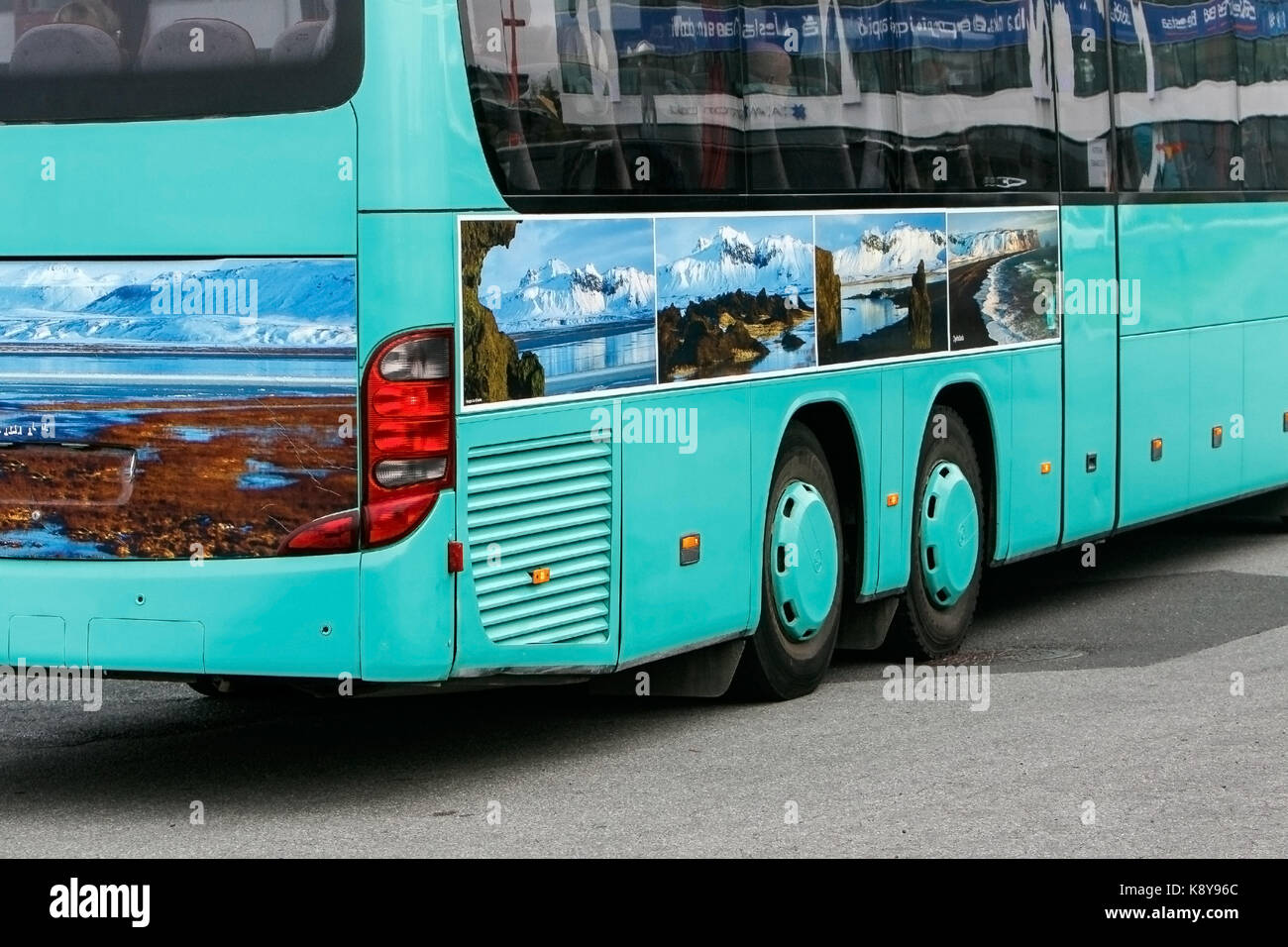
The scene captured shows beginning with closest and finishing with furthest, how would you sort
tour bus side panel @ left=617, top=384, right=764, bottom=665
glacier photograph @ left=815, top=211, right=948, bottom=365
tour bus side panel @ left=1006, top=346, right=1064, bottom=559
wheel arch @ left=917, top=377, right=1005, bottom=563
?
tour bus side panel @ left=617, top=384, right=764, bottom=665 < glacier photograph @ left=815, top=211, right=948, bottom=365 < wheel arch @ left=917, top=377, right=1005, bottom=563 < tour bus side panel @ left=1006, top=346, right=1064, bottom=559

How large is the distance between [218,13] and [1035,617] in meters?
6.17

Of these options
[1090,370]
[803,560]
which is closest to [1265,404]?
[1090,370]

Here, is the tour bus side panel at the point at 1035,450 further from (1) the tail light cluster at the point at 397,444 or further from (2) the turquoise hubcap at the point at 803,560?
(1) the tail light cluster at the point at 397,444

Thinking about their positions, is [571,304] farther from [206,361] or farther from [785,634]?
[785,634]

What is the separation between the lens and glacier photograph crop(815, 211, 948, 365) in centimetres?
969

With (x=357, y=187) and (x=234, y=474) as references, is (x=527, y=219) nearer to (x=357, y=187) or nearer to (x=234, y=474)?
(x=357, y=187)

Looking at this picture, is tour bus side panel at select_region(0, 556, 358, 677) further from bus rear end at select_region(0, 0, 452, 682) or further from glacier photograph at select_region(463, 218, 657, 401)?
glacier photograph at select_region(463, 218, 657, 401)

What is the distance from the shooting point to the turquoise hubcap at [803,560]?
9.61m

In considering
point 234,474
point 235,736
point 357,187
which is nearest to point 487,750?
point 235,736

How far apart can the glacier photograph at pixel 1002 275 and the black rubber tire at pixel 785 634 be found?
1.24 m

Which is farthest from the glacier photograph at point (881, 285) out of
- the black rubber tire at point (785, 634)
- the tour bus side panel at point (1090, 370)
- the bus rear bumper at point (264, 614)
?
the bus rear bumper at point (264, 614)

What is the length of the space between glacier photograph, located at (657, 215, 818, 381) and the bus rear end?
1.29m

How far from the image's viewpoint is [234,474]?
7.58 metres

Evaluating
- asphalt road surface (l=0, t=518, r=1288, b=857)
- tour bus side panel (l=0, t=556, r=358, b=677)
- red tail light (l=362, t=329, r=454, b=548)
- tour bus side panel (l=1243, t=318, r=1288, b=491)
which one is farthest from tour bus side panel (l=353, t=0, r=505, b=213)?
tour bus side panel (l=1243, t=318, r=1288, b=491)
